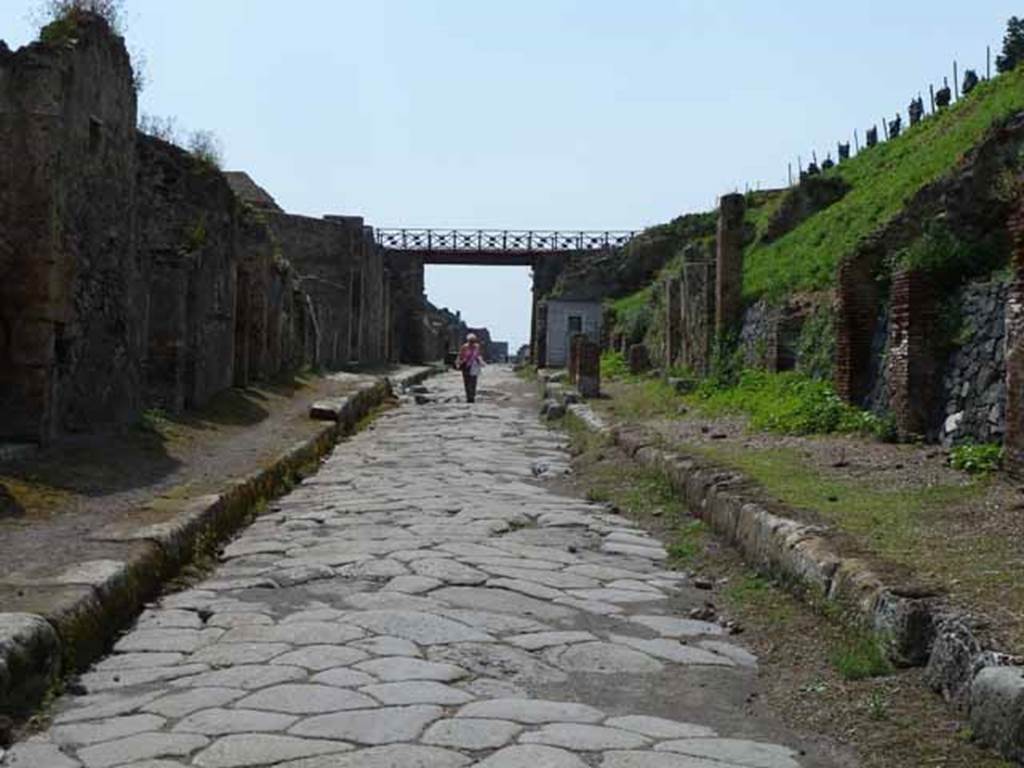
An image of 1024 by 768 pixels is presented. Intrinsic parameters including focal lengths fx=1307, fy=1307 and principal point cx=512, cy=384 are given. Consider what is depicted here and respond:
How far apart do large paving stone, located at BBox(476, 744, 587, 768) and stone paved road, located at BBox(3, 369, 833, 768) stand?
1 centimetres

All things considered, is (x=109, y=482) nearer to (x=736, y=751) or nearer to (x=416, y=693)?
(x=416, y=693)

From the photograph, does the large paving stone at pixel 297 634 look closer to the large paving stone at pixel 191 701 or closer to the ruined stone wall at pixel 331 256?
the large paving stone at pixel 191 701

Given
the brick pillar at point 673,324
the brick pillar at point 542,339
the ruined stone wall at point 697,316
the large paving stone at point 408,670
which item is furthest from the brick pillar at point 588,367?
Answer: the brick pillar at point 542,339

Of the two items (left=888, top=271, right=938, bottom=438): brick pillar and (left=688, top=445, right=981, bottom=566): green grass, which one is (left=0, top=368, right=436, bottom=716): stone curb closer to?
(left=688, top=445, right=981, bottom=566): green grass

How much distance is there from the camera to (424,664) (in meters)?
4.59

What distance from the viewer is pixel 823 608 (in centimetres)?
525

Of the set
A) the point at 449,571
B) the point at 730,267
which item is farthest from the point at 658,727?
the point at 730,267

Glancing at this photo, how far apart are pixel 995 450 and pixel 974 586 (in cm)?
416

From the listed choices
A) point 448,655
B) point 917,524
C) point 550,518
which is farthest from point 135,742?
point 550,518

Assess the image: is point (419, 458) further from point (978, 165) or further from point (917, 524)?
point (917, 524)

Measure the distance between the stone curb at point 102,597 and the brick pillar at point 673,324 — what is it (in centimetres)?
1522

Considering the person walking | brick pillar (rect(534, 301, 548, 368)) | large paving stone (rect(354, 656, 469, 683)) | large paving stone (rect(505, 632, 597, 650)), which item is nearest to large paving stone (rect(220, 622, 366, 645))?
large paving stone (rect(354, 656, 469, 683))

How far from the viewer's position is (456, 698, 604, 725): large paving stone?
4000 mm

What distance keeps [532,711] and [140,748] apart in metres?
1.18
